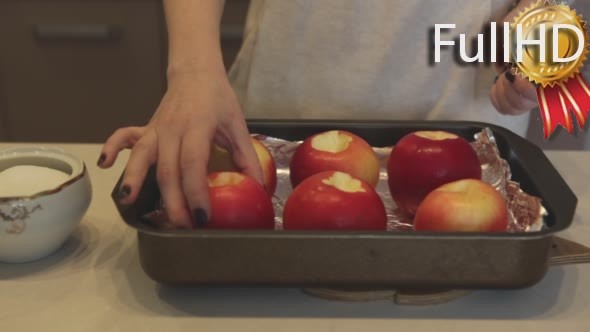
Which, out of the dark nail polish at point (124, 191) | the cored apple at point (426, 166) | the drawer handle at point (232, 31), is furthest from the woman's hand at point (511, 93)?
the drawer handle at point (232, 31)

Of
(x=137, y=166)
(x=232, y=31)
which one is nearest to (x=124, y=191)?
(x=137, y=166)

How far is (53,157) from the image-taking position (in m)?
0.74

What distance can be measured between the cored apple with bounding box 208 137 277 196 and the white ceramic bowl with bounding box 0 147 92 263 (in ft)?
0.41

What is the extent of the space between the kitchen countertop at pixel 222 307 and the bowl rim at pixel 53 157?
82 mm

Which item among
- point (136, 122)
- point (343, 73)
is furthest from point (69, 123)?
point (343, 73)

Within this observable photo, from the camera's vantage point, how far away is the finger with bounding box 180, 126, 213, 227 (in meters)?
0.64

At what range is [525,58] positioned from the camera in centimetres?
91

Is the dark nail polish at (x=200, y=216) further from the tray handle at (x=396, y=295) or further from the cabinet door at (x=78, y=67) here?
the cabinet door at (x=78, y=67)

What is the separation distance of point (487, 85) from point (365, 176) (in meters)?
0.31

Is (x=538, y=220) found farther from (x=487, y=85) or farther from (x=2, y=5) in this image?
(x=2, y=5)

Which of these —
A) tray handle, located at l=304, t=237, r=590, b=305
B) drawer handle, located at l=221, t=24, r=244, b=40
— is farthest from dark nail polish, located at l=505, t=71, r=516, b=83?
drawer handle, located at l=221, t=24, r=244, b=40

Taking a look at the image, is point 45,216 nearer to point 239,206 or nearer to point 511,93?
point 239,206

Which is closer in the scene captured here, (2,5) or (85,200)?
(85,200)

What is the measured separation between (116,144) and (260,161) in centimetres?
15
